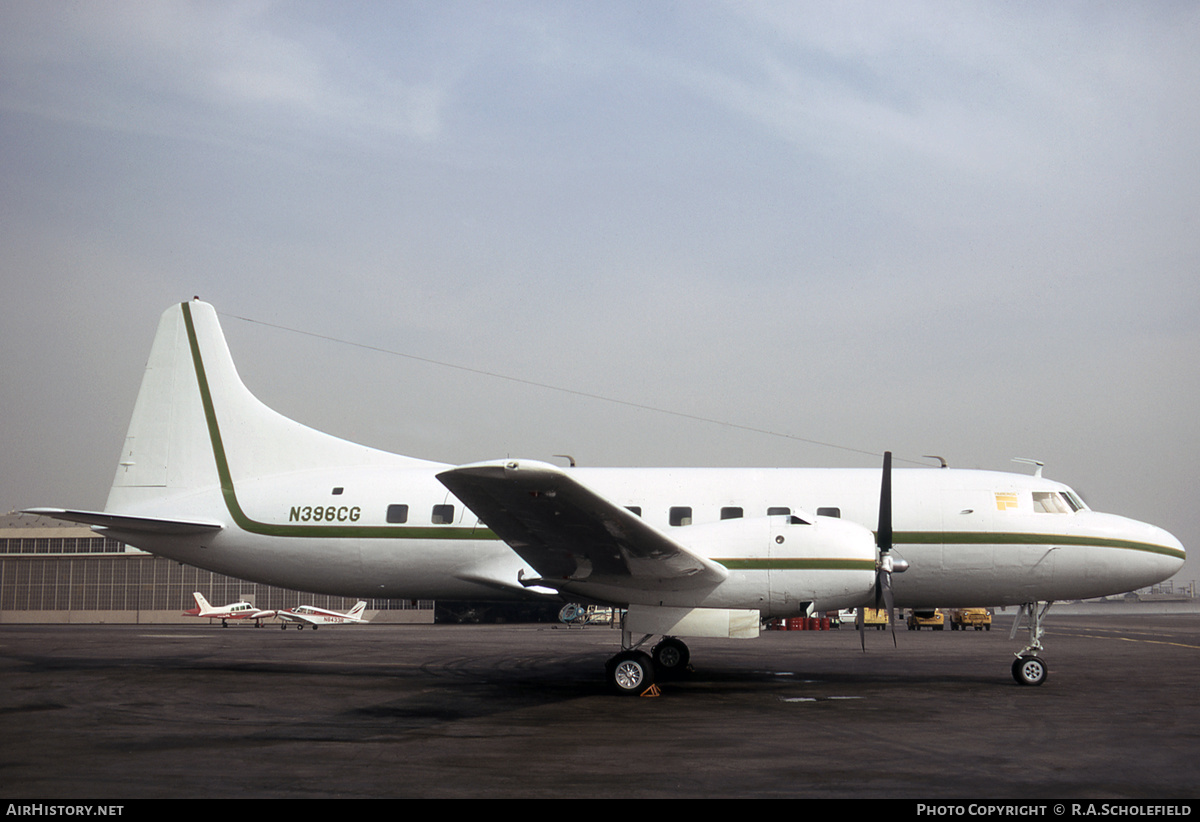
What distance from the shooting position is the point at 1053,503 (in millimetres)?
14281

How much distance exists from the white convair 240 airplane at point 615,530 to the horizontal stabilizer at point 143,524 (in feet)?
0.13

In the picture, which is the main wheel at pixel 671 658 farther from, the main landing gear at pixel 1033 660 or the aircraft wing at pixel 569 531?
the main landing gear at pixel 1033 660

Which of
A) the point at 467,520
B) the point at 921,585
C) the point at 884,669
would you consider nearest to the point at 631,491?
the point at 467,520

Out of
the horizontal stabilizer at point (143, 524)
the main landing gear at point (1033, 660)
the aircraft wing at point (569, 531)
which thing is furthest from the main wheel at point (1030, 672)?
the horizontal stabilizer at point (143, 524)

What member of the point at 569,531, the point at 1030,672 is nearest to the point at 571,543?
the point at 569,531

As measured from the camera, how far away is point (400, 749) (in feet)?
27.4

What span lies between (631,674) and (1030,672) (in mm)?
6580

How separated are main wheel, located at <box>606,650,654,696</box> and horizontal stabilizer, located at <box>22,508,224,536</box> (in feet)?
24.9

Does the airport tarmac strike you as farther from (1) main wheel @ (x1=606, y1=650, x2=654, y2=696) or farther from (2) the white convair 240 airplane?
(2) the white convair 240 airplane

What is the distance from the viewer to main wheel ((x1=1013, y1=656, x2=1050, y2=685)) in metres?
13.8

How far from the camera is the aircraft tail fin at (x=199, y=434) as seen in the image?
1598cm

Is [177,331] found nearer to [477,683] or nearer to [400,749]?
[477,683]

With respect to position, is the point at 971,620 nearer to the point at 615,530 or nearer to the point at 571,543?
the point at 571,543

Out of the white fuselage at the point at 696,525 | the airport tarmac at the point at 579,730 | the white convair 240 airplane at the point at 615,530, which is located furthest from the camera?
the white fuselage at the point at 696,525
